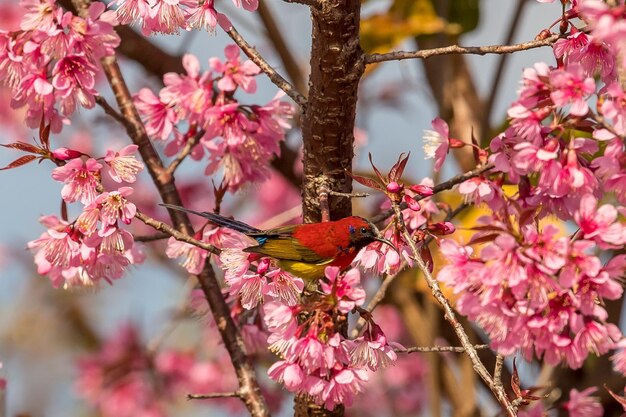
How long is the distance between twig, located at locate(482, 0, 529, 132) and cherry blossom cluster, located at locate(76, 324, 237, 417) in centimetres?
161

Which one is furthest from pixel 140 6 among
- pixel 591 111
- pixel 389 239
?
pixel 591 111

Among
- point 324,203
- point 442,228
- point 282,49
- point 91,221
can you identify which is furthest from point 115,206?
point 282,49

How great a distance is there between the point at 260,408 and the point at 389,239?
668 millimetres

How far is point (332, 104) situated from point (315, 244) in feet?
0.95

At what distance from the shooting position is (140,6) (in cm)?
183

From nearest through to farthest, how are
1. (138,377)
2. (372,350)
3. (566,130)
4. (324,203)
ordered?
(566,130)
(372,350)
(324,203)
(138,377)

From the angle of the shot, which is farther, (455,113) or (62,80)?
(455,113)

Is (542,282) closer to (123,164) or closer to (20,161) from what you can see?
(123,164)

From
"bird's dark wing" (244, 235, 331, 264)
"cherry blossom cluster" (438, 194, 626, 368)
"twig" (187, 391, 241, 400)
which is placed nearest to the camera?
"cherry blossom cluster" (438, 194, 626, 368)

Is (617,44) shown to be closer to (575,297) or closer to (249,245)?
(575,297)

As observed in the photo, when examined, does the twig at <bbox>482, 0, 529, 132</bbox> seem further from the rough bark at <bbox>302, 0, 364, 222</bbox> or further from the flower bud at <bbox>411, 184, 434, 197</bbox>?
the flower bud at <bbox>411, 184, 434, 197</bbox>

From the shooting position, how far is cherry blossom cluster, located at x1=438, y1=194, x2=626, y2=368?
145cm

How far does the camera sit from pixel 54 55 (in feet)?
6.26

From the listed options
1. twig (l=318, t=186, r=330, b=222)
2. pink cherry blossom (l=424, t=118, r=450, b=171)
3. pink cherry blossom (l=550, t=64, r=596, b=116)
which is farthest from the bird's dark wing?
pink cherry blossom (l=550, t=64, r=596, b=116)
